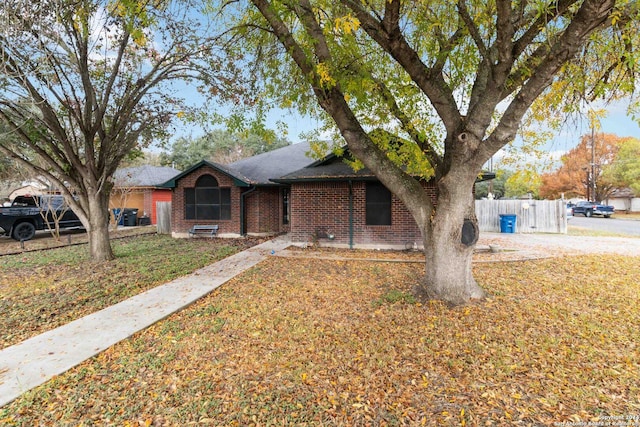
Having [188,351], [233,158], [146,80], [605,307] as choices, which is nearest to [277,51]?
[146,80]

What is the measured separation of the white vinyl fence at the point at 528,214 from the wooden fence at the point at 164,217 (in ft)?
52.2

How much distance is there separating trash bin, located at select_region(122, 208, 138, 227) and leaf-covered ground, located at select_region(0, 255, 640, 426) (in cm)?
1736

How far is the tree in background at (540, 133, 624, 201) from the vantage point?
32.9m

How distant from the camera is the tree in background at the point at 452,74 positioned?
13.3 feet

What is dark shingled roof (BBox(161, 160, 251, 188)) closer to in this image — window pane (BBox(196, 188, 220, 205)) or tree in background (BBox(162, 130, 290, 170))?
window pane (BBox(196, 188, 220, 205))

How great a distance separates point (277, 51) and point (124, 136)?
5.63 meters

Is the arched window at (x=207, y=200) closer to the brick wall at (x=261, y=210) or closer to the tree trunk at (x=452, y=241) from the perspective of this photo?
the brick wall at (x=261, y=210)

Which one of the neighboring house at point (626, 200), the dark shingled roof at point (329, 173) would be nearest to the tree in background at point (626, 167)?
the neighboring house at point (626, 200)

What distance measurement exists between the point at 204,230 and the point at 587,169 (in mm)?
39850

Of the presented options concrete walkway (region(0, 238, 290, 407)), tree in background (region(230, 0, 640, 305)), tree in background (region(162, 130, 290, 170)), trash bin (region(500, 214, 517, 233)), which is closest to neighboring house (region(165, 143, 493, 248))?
tree in background (region(230, 0, 640, 305))

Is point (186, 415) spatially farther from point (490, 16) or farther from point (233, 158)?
point (233, 158)

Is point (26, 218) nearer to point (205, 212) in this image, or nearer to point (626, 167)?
point (205, 212)

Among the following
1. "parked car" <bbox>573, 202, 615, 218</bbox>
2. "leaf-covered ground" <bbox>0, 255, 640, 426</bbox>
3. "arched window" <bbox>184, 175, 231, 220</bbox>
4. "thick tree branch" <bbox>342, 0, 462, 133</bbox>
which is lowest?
"leaf-covered ground" <bbox>0, 255, 640, 426</bbox>

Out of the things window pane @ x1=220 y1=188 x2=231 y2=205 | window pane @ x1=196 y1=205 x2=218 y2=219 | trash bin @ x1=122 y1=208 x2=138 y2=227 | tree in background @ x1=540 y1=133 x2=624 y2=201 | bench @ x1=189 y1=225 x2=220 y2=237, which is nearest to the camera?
bench @ x1=189 y1=225 x2=220 y2=237
